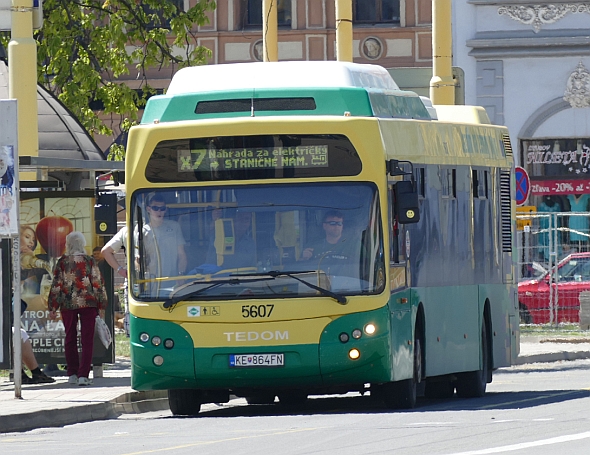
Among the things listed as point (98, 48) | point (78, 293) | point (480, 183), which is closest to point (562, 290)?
point (98, 48)

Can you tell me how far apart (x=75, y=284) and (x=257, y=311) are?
3.84 meters

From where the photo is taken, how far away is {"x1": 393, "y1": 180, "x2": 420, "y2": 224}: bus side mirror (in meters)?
15.5

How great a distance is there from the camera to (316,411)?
16.2 m

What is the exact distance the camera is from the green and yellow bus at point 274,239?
15180 mm

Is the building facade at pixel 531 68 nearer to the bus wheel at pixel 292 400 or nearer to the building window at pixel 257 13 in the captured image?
the building window at pixel 257 13

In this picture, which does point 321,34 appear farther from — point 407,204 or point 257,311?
point 257,311

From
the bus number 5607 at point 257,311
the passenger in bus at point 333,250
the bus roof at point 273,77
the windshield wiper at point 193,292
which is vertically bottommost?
the bus number 5607 at point 257,311

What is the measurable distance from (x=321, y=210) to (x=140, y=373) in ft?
6.97

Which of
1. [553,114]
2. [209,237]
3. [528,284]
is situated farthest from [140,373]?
[553,114]

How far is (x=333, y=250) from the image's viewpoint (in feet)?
50.0

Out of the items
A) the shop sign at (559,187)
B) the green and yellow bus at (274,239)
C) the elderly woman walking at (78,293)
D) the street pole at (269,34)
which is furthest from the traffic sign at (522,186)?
the green and yellow bus at (274,239)

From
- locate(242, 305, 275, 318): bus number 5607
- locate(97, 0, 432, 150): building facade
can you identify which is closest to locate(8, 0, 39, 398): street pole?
locate(242, 305, 275, 318): bus number 5607

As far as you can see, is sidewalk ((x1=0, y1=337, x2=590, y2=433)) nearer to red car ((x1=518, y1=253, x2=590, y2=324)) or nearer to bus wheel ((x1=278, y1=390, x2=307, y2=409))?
bus wheel ((x1=278, y1=390, x2=307, y2=409))

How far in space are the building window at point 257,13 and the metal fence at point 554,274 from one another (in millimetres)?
12791
